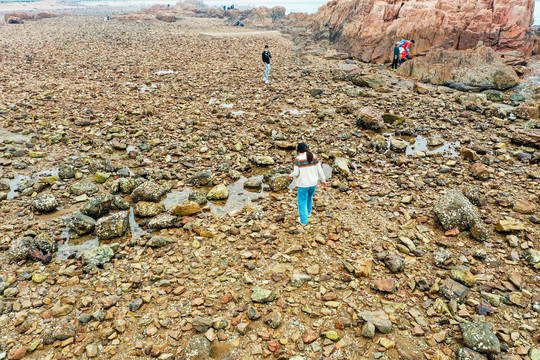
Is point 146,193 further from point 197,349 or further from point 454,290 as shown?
point 454,290

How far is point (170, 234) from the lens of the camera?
7688 mm

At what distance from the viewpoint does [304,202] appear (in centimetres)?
760

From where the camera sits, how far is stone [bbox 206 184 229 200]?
30.2ft

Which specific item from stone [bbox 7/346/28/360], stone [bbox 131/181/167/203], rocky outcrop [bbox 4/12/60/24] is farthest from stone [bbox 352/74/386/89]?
rocky outcrop [bbox 4/12/60/24]

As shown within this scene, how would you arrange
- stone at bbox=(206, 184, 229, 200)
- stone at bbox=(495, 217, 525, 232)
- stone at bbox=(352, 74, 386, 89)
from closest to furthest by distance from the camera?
stone at bbox=(495, 217, 525, 232) < stone at bbox=(206, 184, 229, 200) < stone at bbox=(352, 74, 386, 89)

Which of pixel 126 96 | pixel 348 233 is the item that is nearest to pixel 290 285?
pixel 348 233

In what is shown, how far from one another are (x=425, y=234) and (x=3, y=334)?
908 cm

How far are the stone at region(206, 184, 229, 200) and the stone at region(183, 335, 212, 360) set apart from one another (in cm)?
486

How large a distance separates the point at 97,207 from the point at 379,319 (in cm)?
772

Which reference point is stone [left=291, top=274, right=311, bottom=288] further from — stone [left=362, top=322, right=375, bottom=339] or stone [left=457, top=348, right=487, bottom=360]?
stone [left=457, top=348, right=487, bottom=360]

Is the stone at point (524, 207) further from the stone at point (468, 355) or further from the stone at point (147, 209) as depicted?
the stone at point (147, 209)

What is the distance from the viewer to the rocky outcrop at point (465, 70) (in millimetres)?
19250

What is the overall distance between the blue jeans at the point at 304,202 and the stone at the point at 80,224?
5.60 m

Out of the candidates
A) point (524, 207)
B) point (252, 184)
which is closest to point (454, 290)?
point (524, 207)
